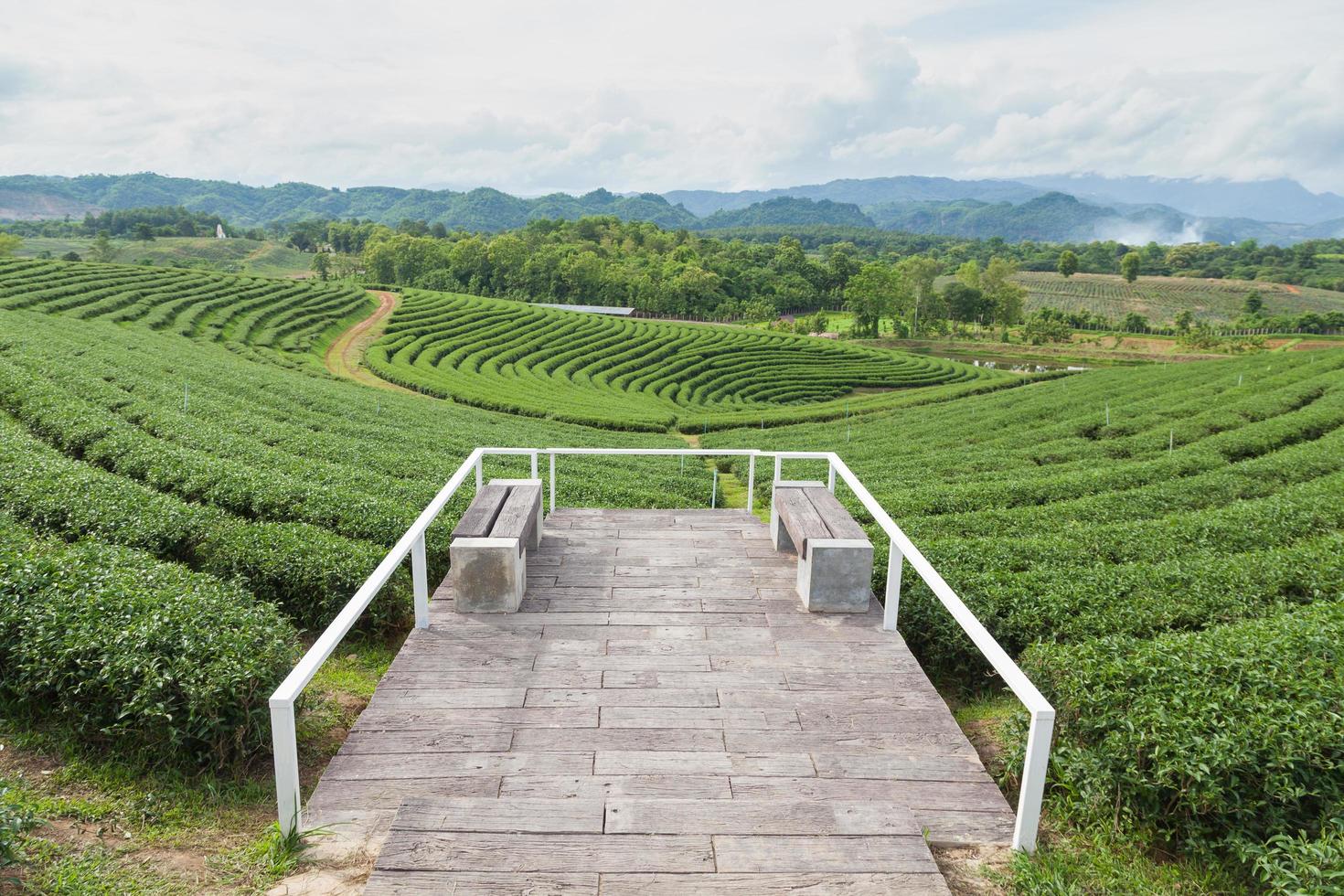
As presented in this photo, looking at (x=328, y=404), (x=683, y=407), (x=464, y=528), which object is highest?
(x=464, y=528)

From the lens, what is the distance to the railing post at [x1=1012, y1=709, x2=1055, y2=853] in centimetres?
345

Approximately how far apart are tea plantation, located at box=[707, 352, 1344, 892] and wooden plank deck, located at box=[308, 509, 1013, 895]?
2.34 feet

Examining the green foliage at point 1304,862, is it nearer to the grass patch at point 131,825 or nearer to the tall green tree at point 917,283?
the grass patch at point 131,825

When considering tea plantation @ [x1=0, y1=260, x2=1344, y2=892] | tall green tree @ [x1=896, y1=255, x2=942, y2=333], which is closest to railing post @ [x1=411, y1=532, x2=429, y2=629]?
tea plantation @ [x1=0, y1=260, x2=1344, y2=892]

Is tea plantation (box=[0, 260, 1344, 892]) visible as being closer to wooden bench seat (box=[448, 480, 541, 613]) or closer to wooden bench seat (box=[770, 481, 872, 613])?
wooden bench seat (box=[770, 481, 872, 613])

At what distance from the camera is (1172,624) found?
6148mm

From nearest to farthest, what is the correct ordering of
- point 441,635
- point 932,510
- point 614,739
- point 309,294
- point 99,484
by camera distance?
point 614,739 → point 441,635 → point 99,484 → point 932,510 → point 309,294

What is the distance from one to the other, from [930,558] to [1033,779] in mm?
3886

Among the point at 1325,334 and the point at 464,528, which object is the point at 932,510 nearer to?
the point at 464,528

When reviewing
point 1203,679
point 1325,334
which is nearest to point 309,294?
point 1203,679

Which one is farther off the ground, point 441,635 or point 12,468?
point 12,468

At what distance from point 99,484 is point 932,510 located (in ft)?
32.7

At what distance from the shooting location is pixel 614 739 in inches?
172

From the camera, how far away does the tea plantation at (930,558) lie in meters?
3.88
